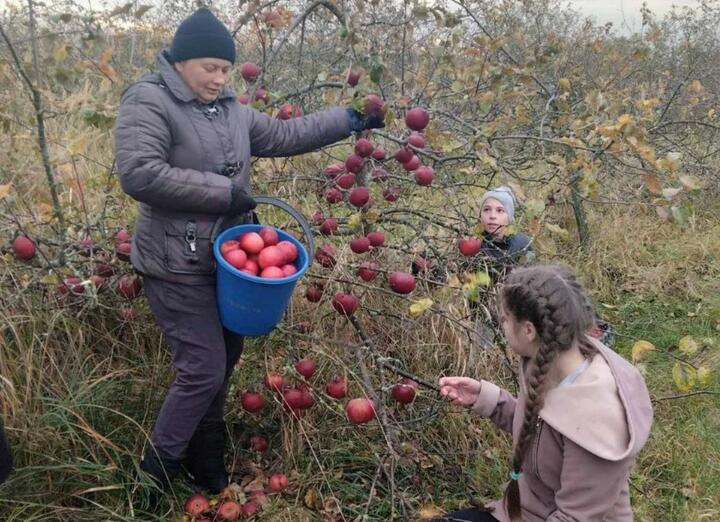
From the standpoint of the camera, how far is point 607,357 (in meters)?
Result: 1.70

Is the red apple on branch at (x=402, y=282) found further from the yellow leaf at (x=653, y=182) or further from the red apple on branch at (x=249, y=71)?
the red apple on branch at (x=249, y=71)

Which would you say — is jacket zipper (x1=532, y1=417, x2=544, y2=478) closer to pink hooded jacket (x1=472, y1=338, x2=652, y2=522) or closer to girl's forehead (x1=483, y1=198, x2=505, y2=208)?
pink hooded jacket (x1=472, y1=338, x2=652, y2=522)

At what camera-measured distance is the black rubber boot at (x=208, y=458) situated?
238 cm

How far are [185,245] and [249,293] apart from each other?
28cm

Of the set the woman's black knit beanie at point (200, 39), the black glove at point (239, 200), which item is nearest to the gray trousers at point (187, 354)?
the black glove at point (239, 200)

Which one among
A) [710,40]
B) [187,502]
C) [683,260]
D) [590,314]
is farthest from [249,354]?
[710,40]

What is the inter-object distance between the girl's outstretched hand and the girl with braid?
0.19 metres

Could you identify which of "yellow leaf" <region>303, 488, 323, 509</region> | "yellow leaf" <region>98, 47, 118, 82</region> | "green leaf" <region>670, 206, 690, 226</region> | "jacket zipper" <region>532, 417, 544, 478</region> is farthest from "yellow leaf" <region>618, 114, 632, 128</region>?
"yellow leaf" <region>98, 47, 118, 82</region>

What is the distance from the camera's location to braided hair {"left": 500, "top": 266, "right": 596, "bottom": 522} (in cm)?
166

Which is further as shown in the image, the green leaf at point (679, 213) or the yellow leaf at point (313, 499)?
the yellow leaf at point (313, 499)

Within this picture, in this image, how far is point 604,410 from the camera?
5.17 feet

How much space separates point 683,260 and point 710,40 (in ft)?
11.8

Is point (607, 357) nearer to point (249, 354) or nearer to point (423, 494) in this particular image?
point (423, 494)

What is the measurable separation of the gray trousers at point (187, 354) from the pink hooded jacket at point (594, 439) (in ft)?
3.46
